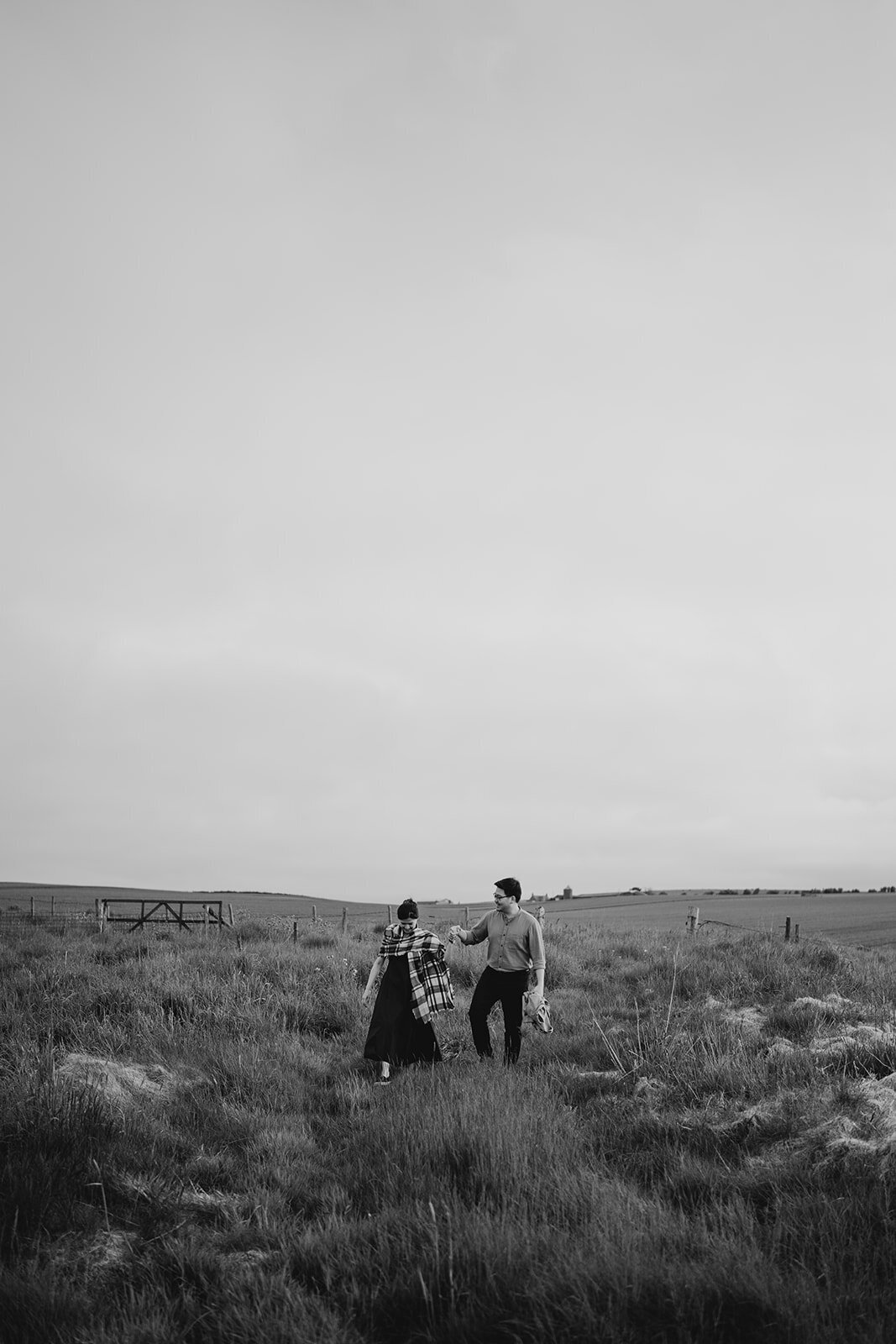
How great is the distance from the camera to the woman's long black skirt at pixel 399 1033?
9.30 m

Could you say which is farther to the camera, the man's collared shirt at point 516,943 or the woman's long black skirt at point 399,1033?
the man's collared shirt at point 516,943

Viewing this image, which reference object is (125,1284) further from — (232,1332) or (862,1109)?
(862,1109)

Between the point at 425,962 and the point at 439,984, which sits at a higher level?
the point at 425,962

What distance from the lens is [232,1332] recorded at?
3613 mm

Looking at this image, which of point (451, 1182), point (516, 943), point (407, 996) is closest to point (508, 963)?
point (516, 943)

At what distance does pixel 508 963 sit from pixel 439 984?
0.84 metres

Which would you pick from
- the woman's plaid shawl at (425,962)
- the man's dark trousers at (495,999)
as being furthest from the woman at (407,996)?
the man's dark trousers at (495,999)

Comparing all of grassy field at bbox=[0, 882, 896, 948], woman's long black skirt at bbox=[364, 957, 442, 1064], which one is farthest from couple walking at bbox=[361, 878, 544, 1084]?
grassy field at bbox=[0, 882, 896, 948]

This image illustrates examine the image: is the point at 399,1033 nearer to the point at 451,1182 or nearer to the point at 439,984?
the point at 439,984

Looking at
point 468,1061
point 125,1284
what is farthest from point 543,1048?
point 125,1284

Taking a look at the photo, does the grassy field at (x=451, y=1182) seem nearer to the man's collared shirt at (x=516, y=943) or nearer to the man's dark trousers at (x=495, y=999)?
the man's dark trousers at (x=495, y=999)

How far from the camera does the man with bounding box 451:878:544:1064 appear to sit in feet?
30.9

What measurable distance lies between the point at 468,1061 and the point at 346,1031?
2774 mm

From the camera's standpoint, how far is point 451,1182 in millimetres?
5180
